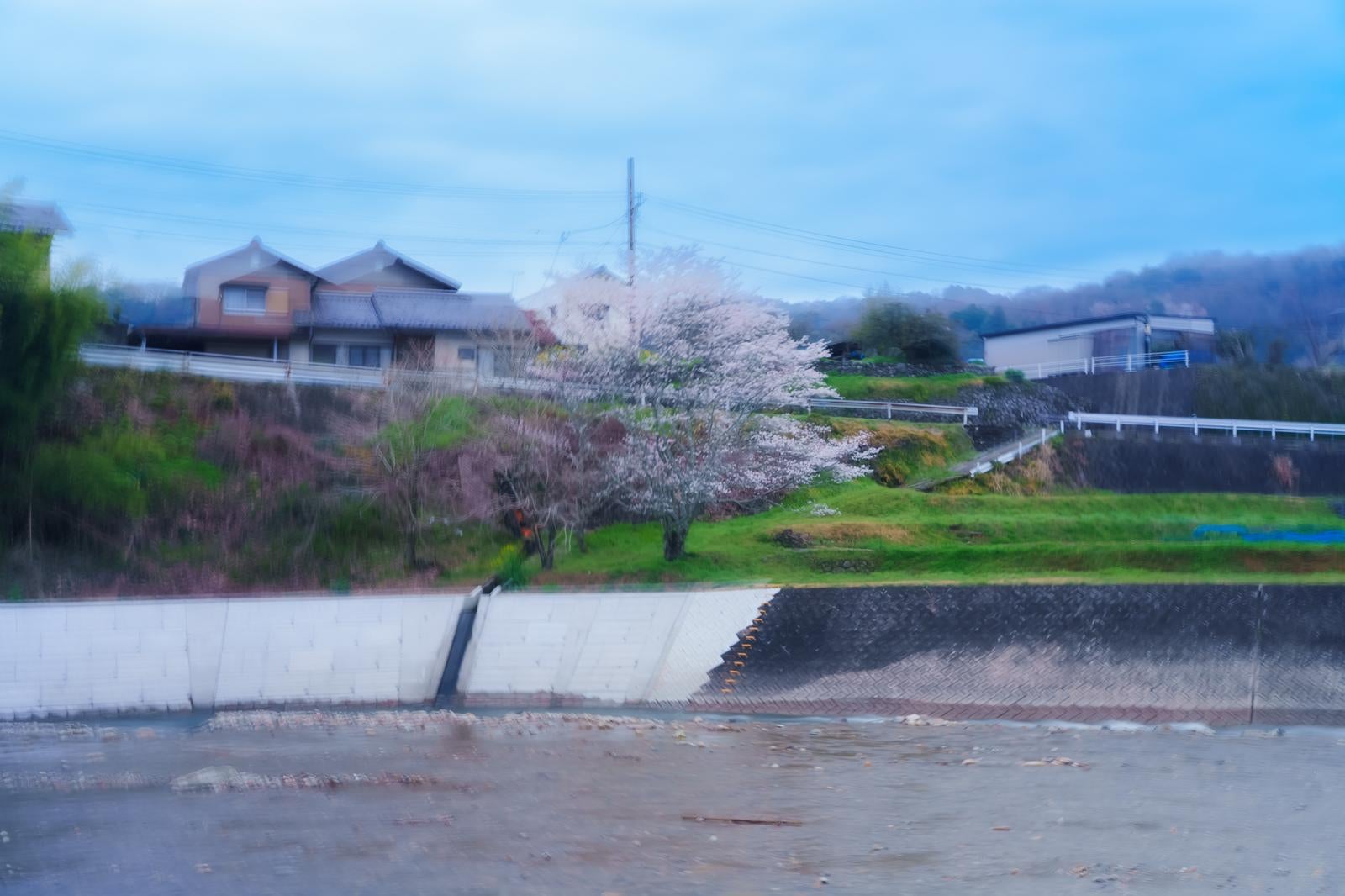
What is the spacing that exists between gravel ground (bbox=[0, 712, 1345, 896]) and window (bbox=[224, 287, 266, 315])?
70.4 ft

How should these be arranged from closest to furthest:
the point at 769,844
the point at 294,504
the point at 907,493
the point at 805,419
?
the point at 769,844, the point at 294,504, the point at 907,493, the point at 805,419

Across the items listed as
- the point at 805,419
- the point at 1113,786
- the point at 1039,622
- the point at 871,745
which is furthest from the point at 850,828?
the point at 805,419

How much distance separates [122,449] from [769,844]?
2321cm

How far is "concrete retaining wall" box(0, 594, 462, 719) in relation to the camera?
1884 centimetres

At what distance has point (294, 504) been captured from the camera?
27.8m

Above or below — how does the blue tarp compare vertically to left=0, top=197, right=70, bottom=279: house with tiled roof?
below

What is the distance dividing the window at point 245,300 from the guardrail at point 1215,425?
25.9 meters

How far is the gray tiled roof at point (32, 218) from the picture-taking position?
25841 millimetres

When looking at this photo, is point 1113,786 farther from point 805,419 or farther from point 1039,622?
point 805,419

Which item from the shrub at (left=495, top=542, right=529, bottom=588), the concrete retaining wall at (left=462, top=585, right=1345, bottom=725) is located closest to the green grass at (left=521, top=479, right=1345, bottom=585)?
the shrub at (left=495, top=542, right=529, bottom=588)

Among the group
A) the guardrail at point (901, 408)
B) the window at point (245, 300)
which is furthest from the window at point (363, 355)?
the guardrail at point (901, 408)

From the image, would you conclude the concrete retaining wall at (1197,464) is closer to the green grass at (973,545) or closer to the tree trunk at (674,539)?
the green grass at (973,545)

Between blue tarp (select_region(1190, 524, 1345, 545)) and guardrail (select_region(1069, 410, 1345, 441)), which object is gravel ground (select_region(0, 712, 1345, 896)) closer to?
blue tarp (select_region(1190, 524, 1345, 545))

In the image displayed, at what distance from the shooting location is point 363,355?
37281 mm
